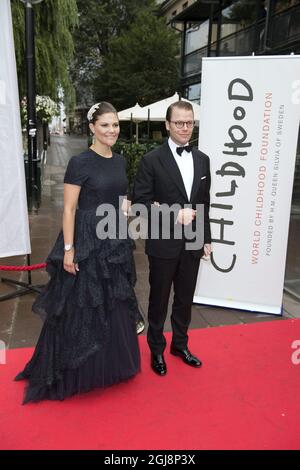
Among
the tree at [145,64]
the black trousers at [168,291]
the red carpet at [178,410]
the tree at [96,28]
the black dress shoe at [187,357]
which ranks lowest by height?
the red carpet at [178,410]

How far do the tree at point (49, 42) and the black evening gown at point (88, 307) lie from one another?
261 inches

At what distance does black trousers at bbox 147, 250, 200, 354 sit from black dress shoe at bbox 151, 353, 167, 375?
0.13 ft

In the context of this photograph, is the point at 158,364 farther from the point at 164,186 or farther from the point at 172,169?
the point at 172,169

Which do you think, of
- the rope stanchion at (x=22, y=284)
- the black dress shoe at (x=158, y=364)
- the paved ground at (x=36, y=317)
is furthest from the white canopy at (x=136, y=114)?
the black dress shoe at (x=158, y=364)

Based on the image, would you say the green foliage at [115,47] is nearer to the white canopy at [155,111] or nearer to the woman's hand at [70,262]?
the white canopy at [155,111]

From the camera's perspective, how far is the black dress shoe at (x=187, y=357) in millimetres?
3133

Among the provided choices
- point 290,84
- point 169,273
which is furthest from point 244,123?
point 169,273

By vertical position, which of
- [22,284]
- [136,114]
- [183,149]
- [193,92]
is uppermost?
[193,92]

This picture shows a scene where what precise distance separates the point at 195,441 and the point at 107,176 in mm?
1599

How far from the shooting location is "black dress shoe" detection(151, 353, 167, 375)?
9.87ft

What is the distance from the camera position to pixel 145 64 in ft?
69.8

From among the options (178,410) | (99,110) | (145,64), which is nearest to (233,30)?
(145,64)

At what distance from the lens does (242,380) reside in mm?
2984

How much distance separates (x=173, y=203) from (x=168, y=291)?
24.9 inches
